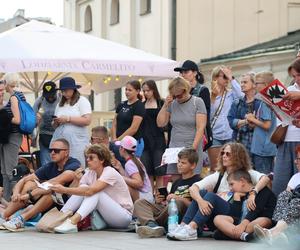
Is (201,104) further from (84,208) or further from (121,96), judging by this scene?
(121,96)

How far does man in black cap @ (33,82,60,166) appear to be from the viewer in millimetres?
14148

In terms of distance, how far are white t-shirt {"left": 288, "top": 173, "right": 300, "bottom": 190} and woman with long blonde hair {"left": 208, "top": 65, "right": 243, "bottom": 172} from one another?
309 cm

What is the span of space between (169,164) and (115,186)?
2.40 ft

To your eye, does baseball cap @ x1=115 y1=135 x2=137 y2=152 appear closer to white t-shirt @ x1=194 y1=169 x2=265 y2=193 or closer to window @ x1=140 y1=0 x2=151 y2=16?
white t-shirt @ x1=194 y1=169 x2=265 y2=193

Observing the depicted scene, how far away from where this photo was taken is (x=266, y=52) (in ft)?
91.4

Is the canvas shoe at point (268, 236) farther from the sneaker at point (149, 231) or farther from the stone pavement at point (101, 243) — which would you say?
→ the sneaker at point (149, 231)

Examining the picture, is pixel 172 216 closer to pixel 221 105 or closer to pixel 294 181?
pixel 294 181

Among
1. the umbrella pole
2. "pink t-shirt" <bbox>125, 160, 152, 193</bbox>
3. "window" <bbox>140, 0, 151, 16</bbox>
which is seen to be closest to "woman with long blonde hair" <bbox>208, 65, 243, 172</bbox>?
"pink t-shirt" <bbox>125, 160, 152, 193</bbox>

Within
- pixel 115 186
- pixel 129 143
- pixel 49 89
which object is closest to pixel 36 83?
pixel 49 89

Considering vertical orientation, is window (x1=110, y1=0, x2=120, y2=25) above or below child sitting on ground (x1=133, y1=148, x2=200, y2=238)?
above

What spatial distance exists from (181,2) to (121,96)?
622 centimetres

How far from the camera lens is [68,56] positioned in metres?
15.0

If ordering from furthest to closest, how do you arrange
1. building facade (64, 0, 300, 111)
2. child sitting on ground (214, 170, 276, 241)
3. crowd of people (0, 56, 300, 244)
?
building facade (64, 0, 300, 111)
crowd of people (0, 56, 300, 244)
child sitting on ground (214, 170, 276, 241)

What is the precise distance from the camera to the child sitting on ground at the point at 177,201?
10.5m
